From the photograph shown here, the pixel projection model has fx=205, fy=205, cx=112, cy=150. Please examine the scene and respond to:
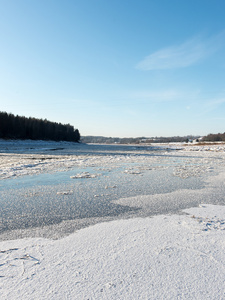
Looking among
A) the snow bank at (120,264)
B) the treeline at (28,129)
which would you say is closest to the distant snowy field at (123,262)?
the snow bank at (120,264)

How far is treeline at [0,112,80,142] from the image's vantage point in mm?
57978

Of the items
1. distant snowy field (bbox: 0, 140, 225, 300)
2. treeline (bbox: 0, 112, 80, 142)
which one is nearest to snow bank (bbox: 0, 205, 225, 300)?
distant snowy field (bbox: 0, 140, 225, 300)

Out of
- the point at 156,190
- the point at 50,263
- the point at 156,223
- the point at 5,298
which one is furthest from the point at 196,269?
the point at 156,190

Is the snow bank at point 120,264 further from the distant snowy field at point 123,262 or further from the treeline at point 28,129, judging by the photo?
the treeline at point 28,129

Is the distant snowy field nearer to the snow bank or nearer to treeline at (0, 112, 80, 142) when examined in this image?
the snow bank

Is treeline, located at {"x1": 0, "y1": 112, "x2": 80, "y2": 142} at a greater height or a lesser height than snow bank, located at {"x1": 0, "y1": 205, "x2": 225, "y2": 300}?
greater

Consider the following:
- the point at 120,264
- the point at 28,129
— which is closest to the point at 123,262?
the point at 120,264

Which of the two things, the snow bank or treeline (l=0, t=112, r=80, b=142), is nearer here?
the snow bank

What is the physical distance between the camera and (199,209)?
4273 millimetres

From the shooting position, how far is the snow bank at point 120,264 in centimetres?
182

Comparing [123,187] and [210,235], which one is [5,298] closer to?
[210,235]

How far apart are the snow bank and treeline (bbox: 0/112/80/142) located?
5928cm

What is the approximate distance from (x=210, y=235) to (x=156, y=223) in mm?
845

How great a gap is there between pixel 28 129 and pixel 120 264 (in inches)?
2778
